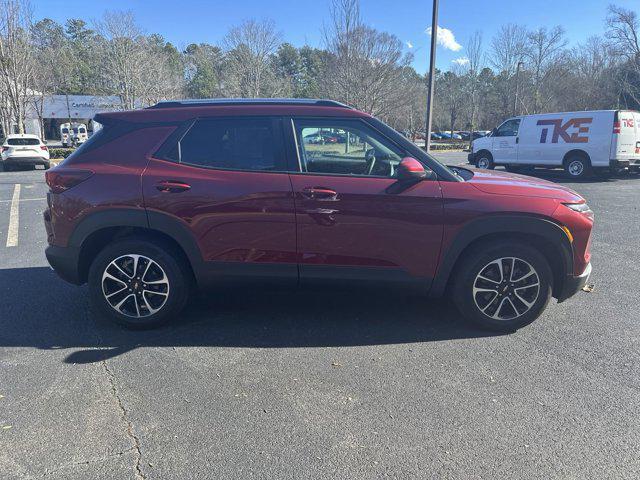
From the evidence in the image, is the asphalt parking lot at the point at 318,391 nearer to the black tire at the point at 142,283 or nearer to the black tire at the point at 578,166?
the black tire at the point at 142,283

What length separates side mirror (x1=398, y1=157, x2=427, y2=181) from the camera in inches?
136

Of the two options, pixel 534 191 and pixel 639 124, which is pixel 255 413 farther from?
pixel 639 124

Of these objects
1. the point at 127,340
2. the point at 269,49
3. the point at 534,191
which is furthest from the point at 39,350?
the point at 269,49

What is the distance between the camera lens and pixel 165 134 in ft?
12.3

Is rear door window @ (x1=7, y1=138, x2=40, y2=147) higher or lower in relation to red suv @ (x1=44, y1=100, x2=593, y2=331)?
higher

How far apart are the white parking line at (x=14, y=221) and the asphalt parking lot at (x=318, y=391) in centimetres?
284

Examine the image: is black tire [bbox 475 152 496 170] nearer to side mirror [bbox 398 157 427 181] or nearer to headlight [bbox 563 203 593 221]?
headlight [bbox 563 203 593 221]

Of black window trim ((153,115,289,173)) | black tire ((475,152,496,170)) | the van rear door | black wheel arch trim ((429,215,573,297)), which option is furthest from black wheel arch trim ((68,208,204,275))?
black tire ((475,152,496,170))

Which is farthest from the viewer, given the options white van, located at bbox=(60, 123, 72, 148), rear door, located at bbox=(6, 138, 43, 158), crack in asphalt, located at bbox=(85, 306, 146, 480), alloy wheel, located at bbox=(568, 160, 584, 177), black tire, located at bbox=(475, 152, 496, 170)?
white van, located at bbox=(60, 123, 72, 148)

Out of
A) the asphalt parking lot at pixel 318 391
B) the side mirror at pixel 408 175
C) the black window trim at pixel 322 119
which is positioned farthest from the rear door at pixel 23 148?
the side mirror at pixel 408 175

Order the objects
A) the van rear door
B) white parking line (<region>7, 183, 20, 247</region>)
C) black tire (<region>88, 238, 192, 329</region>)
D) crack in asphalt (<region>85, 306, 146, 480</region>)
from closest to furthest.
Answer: crack in asphalt (<region>85, 306, 146, 480</region>), black tire (<region>88, 238, 192, 329</region>), white parking line (<region>7, 183, 20, 247</region>), the van rear door

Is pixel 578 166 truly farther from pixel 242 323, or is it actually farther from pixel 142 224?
pixel 142 224

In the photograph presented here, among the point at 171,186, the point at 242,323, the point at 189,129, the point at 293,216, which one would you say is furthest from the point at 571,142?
the point at 171,186

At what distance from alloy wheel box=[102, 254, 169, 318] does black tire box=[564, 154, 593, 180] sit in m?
15.4
